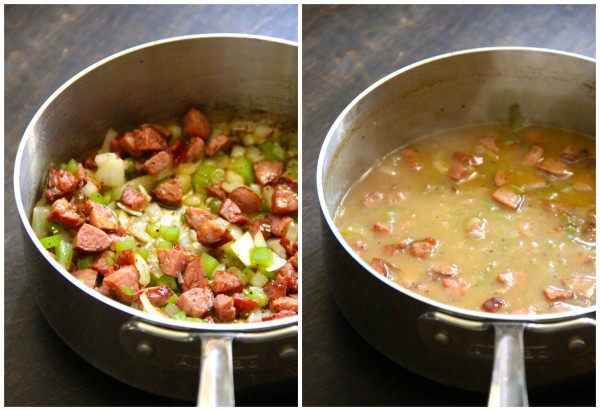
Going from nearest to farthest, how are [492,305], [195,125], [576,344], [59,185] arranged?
[576,344] → [492,305] → [59,185] → [195,125]

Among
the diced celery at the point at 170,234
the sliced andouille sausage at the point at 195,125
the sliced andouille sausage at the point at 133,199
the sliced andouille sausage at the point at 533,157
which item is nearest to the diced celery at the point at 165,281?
the diced celery at the point at 170,234

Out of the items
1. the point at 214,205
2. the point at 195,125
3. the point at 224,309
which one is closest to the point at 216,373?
the point at 224,309

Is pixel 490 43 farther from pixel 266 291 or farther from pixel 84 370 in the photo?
pixel 84 370

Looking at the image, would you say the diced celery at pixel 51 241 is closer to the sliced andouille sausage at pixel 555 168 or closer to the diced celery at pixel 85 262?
the diced celery at pixel 85 262

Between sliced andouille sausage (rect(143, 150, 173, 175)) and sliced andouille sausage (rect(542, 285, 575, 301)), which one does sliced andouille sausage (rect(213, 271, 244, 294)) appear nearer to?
sliced andouille sausage (rect(143, 150, 173, 175))

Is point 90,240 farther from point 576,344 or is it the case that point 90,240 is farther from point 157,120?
point 576,344

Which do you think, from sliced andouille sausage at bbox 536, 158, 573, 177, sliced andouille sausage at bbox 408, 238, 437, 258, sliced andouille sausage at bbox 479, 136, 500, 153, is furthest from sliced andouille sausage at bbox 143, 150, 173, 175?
sliced andouille sausage at bbox 536, 158, 573, 177

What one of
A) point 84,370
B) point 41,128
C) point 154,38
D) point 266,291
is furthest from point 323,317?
point 154,38
